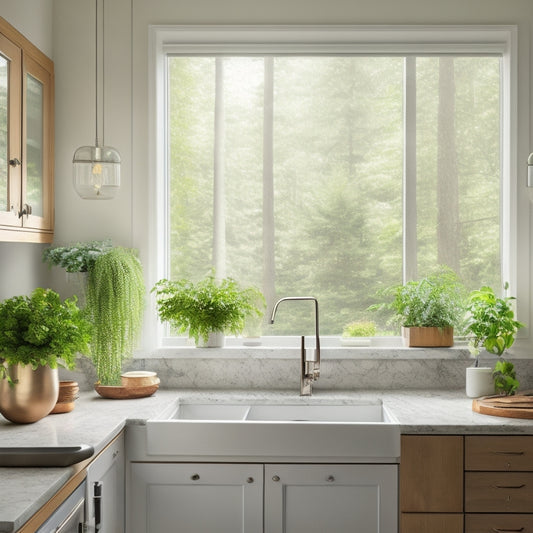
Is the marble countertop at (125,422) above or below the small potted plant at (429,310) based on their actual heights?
below

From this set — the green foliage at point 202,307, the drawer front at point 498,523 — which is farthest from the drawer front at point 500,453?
the green foliage at point 202,307

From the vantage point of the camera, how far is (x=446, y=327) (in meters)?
3.39

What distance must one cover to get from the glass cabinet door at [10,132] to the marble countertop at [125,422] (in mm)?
779

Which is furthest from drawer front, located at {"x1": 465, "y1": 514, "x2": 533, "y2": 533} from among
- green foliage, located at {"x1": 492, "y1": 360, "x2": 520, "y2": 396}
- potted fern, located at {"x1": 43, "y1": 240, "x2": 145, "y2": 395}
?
potted fern, located at {"x1": 43, "y1": 240, "x2": 145, "y2": 395}

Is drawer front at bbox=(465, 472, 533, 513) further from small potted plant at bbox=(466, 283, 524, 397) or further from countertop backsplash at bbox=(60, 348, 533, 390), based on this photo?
countertop backsplash at bbox=(60, 348, 533, 390)

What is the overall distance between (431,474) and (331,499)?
0.39 m

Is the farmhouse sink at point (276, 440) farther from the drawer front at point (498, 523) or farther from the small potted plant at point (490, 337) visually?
the small potted plant at point (490, 337)

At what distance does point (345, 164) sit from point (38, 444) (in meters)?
2.04

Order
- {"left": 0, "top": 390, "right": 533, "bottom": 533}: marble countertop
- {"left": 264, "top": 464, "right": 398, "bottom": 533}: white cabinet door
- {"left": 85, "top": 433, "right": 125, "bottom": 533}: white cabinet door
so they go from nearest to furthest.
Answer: {"left": 0, "top": 390, "right": 533, "bottom": 533}: marble countertop → {"left": 85, "top": 433, "right": 125, "bottom": 533}: white cabinet door → {"left": 264, "top": 464, "right": 398, "bottom": 533}: white cabinet door

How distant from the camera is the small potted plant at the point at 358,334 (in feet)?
11.4

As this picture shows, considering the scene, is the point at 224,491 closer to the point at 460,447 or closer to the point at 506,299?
the point at 460,447

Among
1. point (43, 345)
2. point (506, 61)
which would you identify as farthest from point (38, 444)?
point (506, 61)

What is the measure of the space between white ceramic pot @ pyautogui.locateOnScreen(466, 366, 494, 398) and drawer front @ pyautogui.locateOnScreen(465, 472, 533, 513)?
499 mm

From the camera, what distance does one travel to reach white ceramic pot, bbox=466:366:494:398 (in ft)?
10.2
